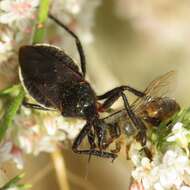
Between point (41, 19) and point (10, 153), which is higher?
point (41, 19)

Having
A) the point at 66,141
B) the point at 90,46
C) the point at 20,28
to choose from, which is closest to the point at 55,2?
the point at 20,28

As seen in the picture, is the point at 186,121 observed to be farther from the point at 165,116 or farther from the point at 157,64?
the point at 157,64

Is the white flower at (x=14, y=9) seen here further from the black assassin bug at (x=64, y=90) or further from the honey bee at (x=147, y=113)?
the honey bee at (x=147, y=113)

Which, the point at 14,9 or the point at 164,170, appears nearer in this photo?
the point at 164,170

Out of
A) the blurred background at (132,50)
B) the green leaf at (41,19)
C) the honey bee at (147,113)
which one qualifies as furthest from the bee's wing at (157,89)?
the blurred background at (132,50)

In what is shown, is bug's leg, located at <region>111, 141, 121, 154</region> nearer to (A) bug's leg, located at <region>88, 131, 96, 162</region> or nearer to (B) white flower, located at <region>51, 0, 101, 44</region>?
(A) bug's leg, located at <region>88, 131, 96, 162</region>

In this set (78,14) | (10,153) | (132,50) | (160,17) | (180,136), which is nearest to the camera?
(180,136)

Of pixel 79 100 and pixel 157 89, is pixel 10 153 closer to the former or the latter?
pixel 79 100

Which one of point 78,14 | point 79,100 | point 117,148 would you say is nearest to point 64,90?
point 79,100

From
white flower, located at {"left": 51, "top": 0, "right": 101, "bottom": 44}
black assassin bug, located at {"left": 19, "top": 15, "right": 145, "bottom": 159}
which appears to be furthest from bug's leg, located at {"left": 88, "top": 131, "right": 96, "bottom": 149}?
white flower, located at {"left": 51, "top": 0, "right": 101, "bottom": 44}
